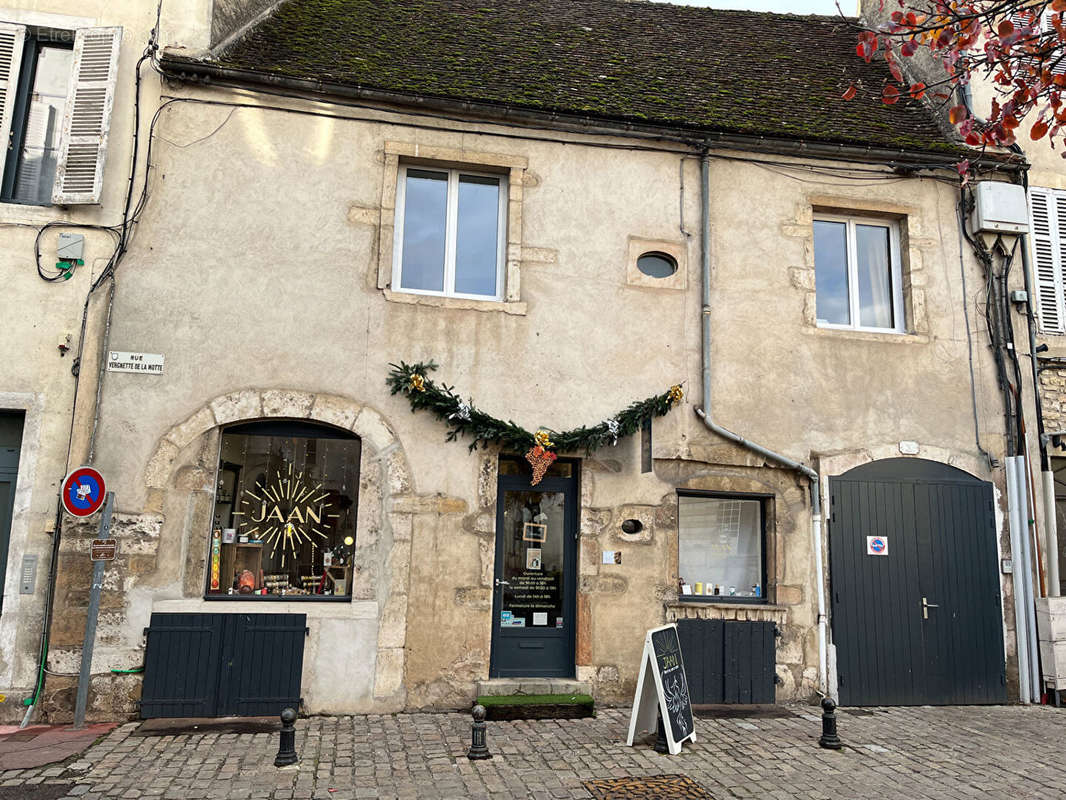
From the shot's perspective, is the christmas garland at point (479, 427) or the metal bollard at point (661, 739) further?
the christmas garland at point (479, 427)

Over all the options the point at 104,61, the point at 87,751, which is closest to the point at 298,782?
the point at 87,751

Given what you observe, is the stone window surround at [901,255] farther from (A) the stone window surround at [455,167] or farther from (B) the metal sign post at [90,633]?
(B) the metal sign post at [90,633]

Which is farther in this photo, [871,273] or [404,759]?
[871,273]

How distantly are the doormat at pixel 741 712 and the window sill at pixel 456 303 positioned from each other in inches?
153

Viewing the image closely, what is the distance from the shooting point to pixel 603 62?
919 cm

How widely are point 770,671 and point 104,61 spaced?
802 cm

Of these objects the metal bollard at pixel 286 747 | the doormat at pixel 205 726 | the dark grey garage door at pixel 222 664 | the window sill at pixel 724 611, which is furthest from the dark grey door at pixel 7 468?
the window sill at pixel 724 611

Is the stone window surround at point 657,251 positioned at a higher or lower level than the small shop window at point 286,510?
higher

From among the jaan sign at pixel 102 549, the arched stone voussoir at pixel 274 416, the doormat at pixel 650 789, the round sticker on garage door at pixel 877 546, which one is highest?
the arched stone voussoir at pixel 274 416

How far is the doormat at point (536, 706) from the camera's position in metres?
6.68

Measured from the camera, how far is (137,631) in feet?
21.3

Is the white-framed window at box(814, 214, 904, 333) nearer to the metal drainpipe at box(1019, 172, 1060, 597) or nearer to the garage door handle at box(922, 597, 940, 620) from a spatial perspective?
the metal drainpipe at box(1019, 172, 1060, 597)

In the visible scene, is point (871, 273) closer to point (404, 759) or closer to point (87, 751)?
point (404, 759)

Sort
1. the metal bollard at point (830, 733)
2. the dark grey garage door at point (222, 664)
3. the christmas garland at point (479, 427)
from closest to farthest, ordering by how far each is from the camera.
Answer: the metal bollard at point (830, 733)
the dark grey garage door at point (222, 664)
the christmas garland at point (479, 427)
